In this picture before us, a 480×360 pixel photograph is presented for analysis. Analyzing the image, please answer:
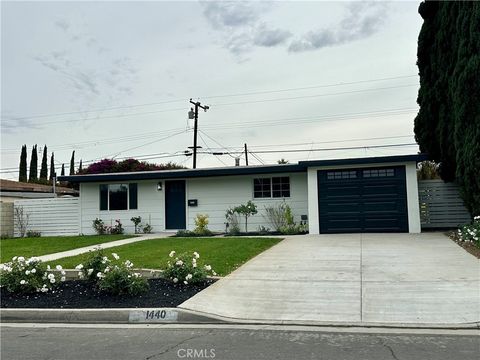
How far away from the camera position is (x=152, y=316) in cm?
705

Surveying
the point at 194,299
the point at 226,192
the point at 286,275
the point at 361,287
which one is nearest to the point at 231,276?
the point at 286,275

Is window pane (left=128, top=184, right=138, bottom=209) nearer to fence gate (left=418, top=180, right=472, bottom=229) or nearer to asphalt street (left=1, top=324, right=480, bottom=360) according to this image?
fence gate (left=418, top=180, right=472, bottom=229)

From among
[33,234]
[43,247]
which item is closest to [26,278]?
[43,247]

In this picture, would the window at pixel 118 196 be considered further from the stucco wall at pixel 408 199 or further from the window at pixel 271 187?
the stucco wall at pixel 408 199

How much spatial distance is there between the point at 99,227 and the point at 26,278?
1250 centimetres

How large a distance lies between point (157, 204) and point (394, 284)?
46.2 feet

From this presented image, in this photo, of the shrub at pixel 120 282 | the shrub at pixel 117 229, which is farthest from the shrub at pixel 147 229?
the shrub at pixel 120 282

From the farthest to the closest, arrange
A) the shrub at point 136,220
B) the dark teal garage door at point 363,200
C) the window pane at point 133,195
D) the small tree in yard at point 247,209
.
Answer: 1. the window pane at point 133,195
2. the shrub at point 136,220
3. the small tree in yard at point 247,209
4. the dark teal garage door at point 363,200

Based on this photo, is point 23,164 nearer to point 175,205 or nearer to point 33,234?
point 33,234

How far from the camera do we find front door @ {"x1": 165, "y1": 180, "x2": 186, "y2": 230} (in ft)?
67.0

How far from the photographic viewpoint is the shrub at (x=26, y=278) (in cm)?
848

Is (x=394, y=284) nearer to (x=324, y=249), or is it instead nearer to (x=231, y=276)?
(x=231, y=276)

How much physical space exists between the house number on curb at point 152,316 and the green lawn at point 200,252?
2616 mm

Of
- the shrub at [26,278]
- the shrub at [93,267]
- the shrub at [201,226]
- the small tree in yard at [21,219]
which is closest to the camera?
the shrub at [26,278]
